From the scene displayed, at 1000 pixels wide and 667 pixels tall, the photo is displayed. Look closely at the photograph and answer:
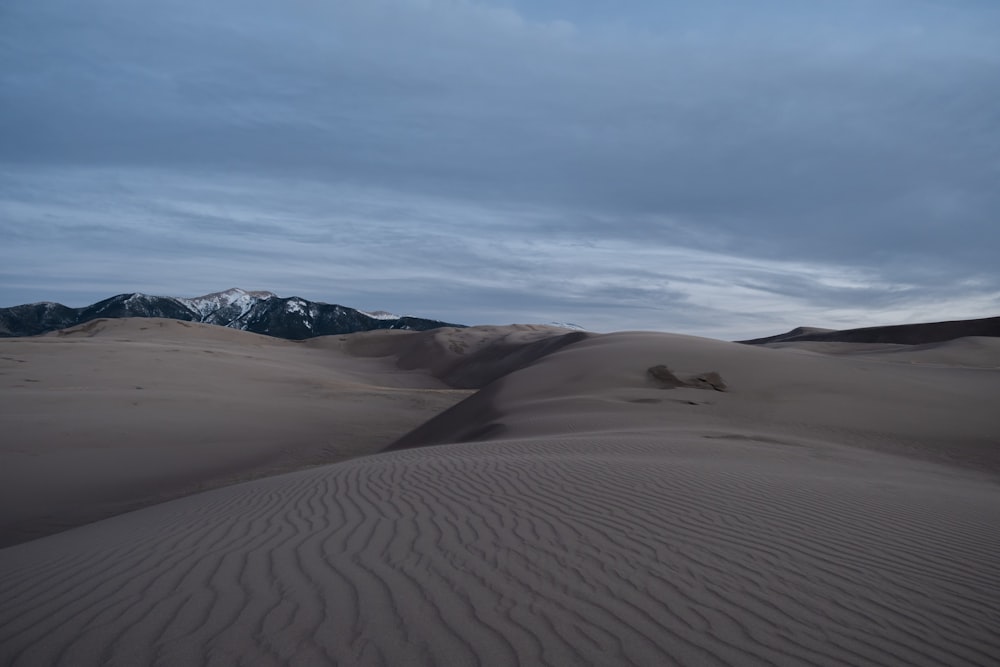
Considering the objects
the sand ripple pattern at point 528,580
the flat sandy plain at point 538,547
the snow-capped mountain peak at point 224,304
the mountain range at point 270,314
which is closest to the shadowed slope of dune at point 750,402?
the flat sandy plain at point 538,547

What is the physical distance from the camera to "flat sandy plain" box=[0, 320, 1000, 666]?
10.2 feet

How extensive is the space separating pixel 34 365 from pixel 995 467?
3142cm

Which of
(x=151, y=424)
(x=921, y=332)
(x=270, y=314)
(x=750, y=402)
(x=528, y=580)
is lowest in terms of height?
(x=151, y=424)

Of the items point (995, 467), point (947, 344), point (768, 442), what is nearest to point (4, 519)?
point (768, 442)

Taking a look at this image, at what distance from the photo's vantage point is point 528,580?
3.84 metres

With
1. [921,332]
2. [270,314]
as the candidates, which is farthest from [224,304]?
[921,332]

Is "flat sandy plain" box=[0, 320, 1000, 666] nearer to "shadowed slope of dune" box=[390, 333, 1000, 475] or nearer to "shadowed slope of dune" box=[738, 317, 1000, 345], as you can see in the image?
"shadowed slope of dune" box=[390, 333, 1000, 475]

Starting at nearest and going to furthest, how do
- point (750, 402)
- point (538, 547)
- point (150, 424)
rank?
point (538, 547) < point (750, 402) < point (150, 424)

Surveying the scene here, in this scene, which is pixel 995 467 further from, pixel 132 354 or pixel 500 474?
pixel 132 354

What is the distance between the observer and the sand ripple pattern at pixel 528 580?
3.06 m

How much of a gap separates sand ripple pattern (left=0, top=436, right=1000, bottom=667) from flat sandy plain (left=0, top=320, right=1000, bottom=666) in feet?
0.06

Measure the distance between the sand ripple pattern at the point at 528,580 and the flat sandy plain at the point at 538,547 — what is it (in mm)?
18

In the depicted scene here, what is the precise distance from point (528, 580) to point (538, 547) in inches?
25.1

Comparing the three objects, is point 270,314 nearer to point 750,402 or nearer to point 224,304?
point 224,304
